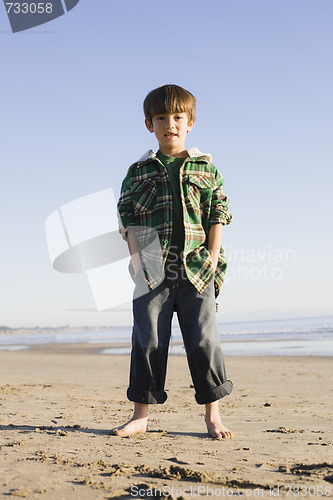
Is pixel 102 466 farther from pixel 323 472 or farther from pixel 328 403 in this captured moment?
pixel 328 403

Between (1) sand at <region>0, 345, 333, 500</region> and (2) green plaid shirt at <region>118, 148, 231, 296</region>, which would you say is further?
(2) green plaid shirt at <region>118, 148, 231, 296</region>

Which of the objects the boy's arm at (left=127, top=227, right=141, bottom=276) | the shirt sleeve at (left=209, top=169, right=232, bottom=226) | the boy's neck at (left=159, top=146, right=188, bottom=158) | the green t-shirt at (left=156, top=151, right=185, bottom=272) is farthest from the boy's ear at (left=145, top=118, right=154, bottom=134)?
the boy's arm at (left=127, top=227, right=141, bottom=276)

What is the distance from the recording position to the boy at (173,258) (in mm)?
3176

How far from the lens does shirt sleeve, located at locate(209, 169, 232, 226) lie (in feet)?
10.8

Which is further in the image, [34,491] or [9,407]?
[9,407]

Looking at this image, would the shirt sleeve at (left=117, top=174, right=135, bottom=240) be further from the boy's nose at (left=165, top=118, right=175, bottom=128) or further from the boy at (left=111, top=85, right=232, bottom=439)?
the boy's nose at (left=165, top=118, right=175, bottom=128)

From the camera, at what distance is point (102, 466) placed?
2293mm

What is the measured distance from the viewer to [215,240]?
3.29 m

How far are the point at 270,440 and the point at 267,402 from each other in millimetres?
1979

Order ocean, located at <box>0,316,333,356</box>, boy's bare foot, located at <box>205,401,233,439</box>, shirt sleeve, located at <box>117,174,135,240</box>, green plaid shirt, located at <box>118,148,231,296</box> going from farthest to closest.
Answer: ocean, located at <box>0,316,333,356</box> → shirt sleeve, located at <box>117,174,135,240</box> → green plaid shirt, located at <box>118,148,231,296</box> → boy's bare foot, located at <box>205,401,233,439</box>

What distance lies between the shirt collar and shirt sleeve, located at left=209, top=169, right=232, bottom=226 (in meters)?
0.11

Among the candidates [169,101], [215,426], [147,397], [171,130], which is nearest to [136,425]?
[147,397]

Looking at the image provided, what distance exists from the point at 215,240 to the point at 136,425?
1.25 metres

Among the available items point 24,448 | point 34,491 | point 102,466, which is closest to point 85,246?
point 24,448
